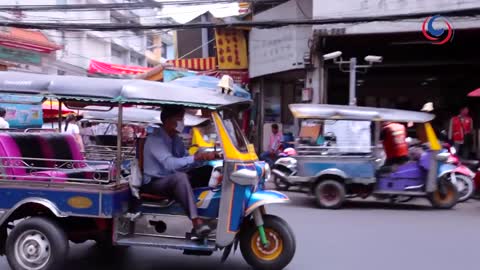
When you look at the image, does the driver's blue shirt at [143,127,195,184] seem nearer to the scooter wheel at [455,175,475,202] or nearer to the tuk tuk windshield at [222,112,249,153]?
the tuk tuk windshield at [222,112,249,153]

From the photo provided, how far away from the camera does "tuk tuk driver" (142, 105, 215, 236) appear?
15.7 ft

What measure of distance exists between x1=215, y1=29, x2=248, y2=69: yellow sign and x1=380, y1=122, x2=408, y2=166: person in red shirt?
10.4m

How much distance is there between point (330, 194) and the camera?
9.27 metres

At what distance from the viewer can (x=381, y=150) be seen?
9.22 m

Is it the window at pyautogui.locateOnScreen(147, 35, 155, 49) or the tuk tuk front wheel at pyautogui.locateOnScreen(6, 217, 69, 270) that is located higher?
the window at pyautogui.locateOnScreen(147, 35, 155, 49)

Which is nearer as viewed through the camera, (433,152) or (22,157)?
(22,157)

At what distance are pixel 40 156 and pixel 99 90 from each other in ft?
4.71

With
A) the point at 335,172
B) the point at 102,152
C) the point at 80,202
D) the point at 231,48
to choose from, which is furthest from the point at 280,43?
the point at 80,202

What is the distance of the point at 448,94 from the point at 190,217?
15.7m

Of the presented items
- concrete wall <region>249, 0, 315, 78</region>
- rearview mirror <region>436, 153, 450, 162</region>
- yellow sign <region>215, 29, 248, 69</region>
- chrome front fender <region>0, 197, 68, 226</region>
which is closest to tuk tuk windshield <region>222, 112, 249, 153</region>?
chrome front fender <region>0, 197, 68, 226</region>

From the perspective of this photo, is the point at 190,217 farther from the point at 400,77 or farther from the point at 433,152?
the point at 400,77

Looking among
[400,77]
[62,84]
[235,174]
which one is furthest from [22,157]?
[400,77]

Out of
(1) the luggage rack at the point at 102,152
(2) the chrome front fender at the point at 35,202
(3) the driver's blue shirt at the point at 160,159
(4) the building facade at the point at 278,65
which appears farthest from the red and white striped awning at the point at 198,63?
(2) the chrome front fender at the point at 35,202

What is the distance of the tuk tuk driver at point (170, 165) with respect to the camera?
480cm
